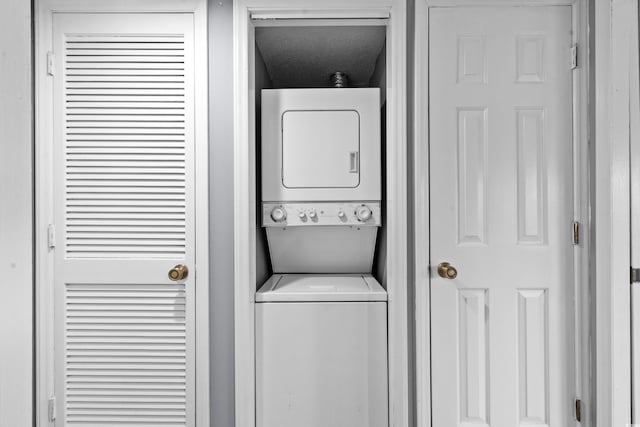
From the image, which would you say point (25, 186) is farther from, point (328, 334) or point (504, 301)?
point (504, 301)

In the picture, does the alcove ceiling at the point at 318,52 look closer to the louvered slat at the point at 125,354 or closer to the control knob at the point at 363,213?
the control knob at the point at 363,213

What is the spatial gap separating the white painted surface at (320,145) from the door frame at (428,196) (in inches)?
9.5

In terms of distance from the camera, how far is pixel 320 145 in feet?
6.19

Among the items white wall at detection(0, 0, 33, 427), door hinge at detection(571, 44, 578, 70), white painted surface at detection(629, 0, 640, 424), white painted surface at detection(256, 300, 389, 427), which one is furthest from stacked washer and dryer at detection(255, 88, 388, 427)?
white wall at detection(0, 0, 33, 427)

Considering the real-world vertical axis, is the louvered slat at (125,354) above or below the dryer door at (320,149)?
below

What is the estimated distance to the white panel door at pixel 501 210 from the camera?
172 cm

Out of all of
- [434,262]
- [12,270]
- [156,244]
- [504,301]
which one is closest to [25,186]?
[12,270]

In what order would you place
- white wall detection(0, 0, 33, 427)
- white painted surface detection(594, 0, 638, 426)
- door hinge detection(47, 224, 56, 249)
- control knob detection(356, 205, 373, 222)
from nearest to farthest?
white wall detection(0, 0, 33, 427) < white painted surface detection(594, 0, 638, 426) < door hinge detection(47, 224, 56, 249) < control knob detection(356, 205, 373, 222)

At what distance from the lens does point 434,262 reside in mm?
1729

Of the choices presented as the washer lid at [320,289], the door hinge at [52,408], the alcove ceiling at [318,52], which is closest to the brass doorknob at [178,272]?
the washer lid at [320,289]

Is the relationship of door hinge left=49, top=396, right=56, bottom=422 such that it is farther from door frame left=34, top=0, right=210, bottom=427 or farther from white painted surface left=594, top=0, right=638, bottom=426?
white painted surface left=594, top=0, right=638, bottom=426

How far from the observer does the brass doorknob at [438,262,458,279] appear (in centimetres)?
169

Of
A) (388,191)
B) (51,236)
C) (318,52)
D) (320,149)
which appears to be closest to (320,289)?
(388,191)

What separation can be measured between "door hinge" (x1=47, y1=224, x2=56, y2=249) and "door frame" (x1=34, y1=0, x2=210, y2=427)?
1 cm
